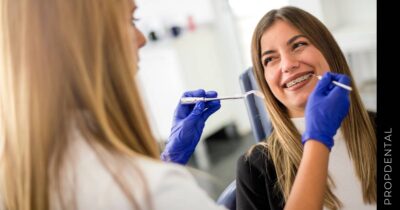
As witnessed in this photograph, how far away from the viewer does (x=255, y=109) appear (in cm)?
84

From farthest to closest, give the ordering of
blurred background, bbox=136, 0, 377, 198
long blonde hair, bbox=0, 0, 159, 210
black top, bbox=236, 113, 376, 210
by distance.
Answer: black top, bbox=236, 113, 376, 210
blurred background, bbox=136, 0, 377, 198
long blonde hair, bbox=0, 0, 159, 210

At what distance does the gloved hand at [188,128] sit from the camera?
0.86 metres

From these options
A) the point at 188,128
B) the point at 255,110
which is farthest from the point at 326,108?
the point at 188,128

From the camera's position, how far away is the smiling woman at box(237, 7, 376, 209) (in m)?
0.73

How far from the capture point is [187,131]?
87 cm

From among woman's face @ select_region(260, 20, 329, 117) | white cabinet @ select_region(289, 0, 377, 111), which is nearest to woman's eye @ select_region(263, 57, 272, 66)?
woman's face @ select_region(260, 20, 329, 117)

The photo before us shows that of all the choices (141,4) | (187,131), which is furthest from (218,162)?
(141,4)

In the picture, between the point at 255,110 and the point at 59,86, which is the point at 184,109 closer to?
the point at 255,110

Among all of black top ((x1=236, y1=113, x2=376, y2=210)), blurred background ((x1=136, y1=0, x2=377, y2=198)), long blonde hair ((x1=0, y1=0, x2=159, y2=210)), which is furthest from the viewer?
black top ((x1=236, y1=113, x2=376, y2=210))

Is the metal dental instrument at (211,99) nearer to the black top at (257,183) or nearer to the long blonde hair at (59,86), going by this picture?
the black top at (257,183)

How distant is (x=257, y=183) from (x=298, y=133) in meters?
0.15

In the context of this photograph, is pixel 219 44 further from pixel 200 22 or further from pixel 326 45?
pixel 326 45

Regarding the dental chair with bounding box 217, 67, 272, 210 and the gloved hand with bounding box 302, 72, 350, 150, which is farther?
the dental chair with bounding box 217, 67, 272, 210

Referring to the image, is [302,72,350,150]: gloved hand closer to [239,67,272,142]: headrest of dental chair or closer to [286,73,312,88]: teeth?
[286,73,312,88]: teeth
